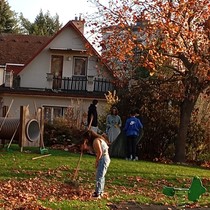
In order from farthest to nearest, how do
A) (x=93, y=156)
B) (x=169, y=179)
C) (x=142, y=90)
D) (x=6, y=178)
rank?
(x=142, y=90), (x=93, y=156), (x=169, y=179), (x=6, y=178)

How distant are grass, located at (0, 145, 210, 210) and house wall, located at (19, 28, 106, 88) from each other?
20.2 m

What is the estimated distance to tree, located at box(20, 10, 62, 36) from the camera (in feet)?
271

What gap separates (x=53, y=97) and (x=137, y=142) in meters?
18.1

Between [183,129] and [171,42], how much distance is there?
13.2 feet

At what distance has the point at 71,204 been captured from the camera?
12.2m

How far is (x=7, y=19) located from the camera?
7212cm

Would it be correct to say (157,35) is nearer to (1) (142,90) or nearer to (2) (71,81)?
(1) (142,90)

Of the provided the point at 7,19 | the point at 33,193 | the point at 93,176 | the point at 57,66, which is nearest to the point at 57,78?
the point at 57,66

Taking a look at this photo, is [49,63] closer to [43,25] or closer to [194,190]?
[194,190]

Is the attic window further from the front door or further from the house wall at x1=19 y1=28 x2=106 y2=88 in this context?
the front door

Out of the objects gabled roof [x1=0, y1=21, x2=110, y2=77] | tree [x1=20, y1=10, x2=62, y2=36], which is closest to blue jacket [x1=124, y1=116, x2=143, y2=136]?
gabled roof [x1=0, y1=21, x2=110, y2=77]

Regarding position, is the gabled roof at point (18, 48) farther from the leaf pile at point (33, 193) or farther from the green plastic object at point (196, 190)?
the green plastic object at point (196, 190)

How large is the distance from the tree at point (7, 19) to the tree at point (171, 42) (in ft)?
155

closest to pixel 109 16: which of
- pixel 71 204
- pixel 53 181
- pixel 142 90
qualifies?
pixel 142 90
